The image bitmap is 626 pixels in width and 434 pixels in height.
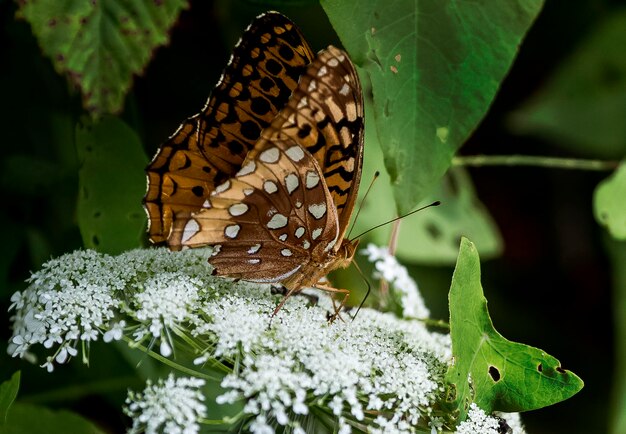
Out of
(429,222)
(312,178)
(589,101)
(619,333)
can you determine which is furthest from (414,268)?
(312,178)

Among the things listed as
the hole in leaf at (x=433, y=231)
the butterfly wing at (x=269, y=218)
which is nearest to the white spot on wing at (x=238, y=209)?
the butterfly wing at (x=269, y=218)

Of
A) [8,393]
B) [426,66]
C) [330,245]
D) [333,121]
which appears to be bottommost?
[8,393]

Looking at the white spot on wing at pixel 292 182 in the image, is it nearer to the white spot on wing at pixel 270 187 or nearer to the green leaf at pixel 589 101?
the white spot on wing at pixel 270 187

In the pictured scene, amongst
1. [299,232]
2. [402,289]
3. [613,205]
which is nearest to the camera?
[299,232]

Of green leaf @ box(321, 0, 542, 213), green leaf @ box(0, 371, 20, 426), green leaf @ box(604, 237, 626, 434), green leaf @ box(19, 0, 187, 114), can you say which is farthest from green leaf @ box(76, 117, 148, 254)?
Result: green leaf @ box(604, 237, 626, 434)

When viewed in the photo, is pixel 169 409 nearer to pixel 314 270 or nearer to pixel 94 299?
pixel 94 299

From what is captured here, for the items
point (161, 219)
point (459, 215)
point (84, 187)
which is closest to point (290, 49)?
point (161, 219)
